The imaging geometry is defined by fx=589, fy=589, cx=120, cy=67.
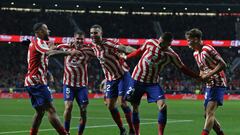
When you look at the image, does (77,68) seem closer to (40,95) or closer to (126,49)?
(126,49)

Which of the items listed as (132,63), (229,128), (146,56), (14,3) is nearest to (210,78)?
(146,56)

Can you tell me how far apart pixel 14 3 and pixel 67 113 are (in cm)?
4960

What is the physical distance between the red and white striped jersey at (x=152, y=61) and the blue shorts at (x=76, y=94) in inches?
68.4

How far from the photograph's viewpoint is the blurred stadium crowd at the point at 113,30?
5834 cm

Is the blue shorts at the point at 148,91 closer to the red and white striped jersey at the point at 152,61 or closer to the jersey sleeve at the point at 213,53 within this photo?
the red and white striped jersey at the point at 152,61

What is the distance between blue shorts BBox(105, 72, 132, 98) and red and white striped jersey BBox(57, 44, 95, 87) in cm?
86

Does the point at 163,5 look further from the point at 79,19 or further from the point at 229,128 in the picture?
the point at 229,128

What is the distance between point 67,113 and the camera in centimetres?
1477

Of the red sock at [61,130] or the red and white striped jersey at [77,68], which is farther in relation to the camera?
the red and white striped jersey at [77,68]

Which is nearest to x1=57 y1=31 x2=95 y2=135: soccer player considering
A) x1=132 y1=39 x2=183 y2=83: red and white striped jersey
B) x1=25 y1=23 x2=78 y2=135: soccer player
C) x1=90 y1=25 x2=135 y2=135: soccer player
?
x1=90 y1=25 x2=135 y2=135: soccer player

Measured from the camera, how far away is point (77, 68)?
50.8 feet

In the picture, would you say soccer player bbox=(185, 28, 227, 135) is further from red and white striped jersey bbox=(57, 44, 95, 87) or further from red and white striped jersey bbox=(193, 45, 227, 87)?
red and white striped jersey bbox=(57, 44, 95, 87)

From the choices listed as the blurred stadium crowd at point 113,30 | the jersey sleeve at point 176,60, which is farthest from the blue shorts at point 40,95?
the blurred stadium crowd at point 113,30

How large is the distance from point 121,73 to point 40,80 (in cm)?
282
